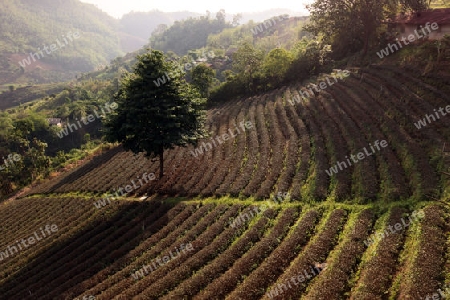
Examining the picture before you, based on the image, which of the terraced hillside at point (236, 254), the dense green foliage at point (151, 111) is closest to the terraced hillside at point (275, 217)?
the terraced hillside at point (236, 254)

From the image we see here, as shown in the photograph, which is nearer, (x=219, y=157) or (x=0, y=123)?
(x=219, y=157)

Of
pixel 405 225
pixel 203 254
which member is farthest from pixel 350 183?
pixel 203 254

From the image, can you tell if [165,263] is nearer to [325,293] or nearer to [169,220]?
[169,220]

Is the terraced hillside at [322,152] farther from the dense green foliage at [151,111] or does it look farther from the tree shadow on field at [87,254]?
the dense green foliage at [151,111]

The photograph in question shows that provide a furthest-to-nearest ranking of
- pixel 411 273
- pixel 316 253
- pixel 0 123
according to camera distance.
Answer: pixel 0 123
pixel 316 253
pixel 411 273

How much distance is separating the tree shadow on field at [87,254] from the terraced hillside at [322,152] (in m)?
3.45

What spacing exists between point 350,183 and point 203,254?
12.0 m

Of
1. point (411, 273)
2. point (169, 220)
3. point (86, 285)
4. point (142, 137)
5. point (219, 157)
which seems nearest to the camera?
point (411, 273)

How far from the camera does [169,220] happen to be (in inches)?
931

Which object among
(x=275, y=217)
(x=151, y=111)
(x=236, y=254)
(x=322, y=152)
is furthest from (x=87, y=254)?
(x=322, y=152)

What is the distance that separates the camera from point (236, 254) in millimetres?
17688

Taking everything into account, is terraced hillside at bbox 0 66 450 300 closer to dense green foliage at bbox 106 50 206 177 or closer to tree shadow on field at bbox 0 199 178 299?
tree shadow on field at bbox 0 199 178 299

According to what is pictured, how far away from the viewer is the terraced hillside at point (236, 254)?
45.2ft

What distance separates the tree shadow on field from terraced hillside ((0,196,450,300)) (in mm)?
89
